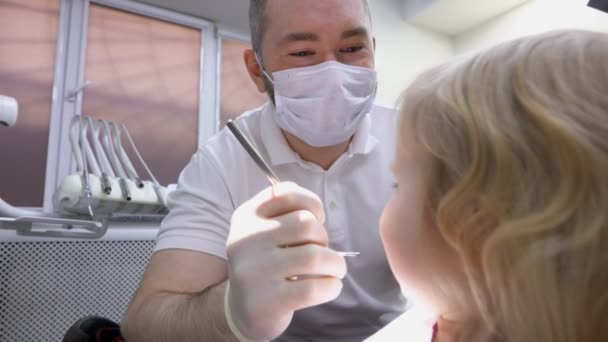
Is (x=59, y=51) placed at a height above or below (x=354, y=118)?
above

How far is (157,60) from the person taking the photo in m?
2.47

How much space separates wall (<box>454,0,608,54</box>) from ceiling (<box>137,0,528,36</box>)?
0.19ft

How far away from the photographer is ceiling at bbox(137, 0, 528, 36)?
7.70ft

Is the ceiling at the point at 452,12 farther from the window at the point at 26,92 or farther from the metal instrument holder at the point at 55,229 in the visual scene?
the metal instrument holder at the point at 55,229

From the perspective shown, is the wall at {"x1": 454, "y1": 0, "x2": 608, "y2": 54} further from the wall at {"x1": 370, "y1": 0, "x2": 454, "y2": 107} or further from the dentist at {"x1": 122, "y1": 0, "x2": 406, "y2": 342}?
the dentist at {"x1": 122, "y1": 0, "x2": 406, "y2": 342}

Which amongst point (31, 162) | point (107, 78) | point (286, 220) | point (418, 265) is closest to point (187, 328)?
point (286, 220)

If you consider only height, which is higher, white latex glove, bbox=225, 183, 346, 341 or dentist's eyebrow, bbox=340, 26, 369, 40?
dentist's eyebrow, bbox=340, 26, 369, 40

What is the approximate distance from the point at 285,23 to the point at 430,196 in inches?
26.1

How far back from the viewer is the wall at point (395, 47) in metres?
2.55

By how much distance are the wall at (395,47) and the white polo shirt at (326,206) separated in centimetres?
153

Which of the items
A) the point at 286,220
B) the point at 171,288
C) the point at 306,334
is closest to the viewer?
the point at 286,220

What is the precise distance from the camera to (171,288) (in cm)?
79

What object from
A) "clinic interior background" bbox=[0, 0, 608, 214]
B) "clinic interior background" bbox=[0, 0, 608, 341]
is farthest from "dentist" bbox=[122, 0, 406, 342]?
"clinic interior background" bbox=[0, 0, 608, 214]

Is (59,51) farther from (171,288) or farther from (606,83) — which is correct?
(606,83)
